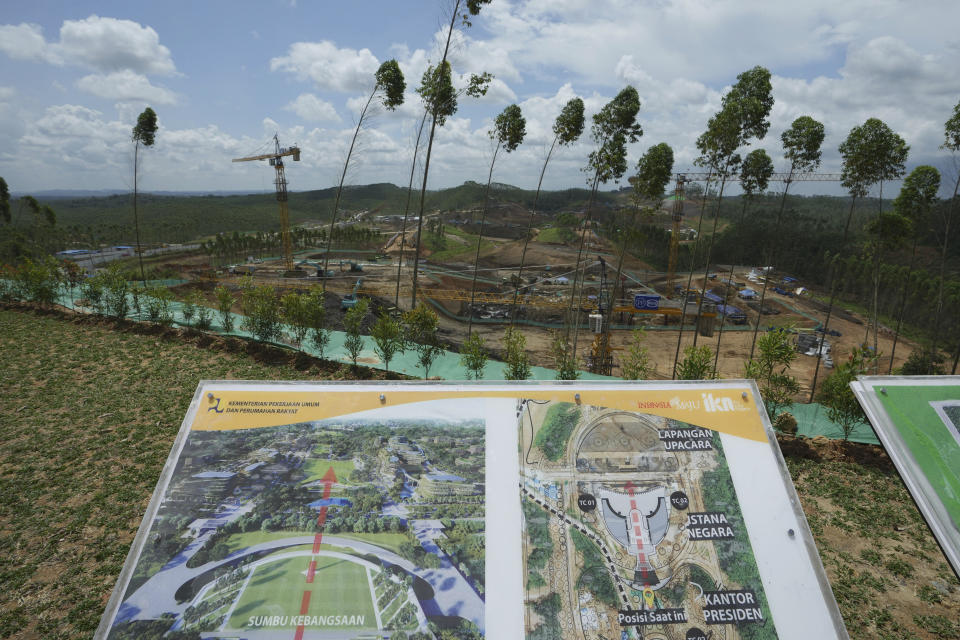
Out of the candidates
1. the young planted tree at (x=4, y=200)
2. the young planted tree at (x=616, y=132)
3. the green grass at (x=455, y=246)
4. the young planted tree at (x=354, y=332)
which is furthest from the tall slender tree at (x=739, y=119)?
the green grass at (x=455, y=246)

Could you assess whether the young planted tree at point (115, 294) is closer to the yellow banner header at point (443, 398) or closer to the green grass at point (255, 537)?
the yellow banner header at point (443, 398)

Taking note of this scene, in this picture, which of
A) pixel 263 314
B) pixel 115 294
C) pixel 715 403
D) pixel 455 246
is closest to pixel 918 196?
pixel 715 403

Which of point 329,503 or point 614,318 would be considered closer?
point 329,503

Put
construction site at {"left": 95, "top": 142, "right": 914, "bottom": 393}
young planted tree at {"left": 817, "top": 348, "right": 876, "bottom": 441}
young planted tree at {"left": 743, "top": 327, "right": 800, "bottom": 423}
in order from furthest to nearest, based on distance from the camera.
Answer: construction site at {"left": 95, "top": 142, "right": 914, "bottom": 393}, young planted tree at {"left": 743, "top": 327, "right": 800, "bottom": 423}, young planted tree at {"left": 817, "top": 348, "right": 876, "bottom": 441}

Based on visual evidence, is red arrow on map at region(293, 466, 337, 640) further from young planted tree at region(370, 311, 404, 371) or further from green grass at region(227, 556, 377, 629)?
young planted tree at region(370, 311, 404, 371)

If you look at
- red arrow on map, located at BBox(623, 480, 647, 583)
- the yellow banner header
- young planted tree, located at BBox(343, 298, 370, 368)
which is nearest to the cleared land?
young planted tree, located at BBox(343, 298, 370, 368)

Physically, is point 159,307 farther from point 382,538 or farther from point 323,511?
point 382,538
